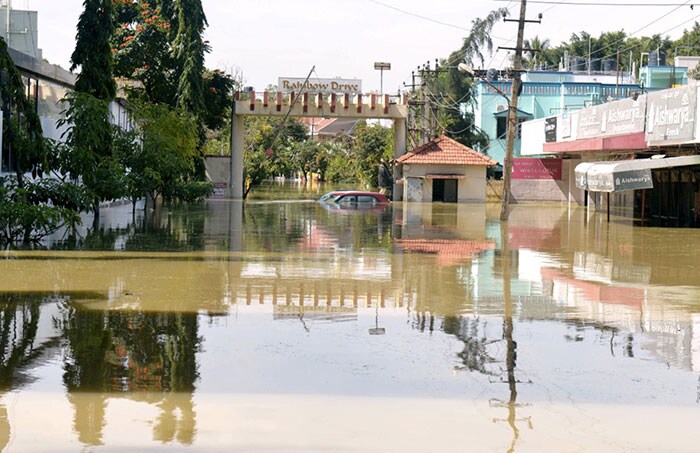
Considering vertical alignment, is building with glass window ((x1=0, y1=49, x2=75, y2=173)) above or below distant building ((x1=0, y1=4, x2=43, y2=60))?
below

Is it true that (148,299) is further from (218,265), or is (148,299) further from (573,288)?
(573,288)

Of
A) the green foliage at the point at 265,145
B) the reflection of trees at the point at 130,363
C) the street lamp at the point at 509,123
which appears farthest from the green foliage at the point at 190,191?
the reflection of trees at the point at 130,363

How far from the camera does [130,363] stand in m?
9.91

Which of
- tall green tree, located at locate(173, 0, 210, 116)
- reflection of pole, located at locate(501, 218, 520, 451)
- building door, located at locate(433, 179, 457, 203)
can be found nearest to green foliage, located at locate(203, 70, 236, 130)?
tall green tree, located at locate(173, 0, 210, 116)

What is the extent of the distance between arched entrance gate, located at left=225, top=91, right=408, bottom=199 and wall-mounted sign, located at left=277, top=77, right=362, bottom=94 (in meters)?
0.35

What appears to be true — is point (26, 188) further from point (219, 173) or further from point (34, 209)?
point (219, 173)

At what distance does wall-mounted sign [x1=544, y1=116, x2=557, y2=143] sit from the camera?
51.9 m

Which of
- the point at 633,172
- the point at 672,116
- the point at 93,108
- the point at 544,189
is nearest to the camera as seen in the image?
the point at 93,108

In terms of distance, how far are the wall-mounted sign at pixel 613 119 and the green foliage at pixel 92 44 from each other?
753 inches

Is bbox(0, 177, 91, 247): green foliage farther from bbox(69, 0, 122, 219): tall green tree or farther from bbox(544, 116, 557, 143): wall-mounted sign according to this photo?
bbox(544, 116, 557, 143): wall-mounted sign

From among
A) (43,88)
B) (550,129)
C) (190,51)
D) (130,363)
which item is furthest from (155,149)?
(130,363)

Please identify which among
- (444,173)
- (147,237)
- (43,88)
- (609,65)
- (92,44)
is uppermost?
(609,65)

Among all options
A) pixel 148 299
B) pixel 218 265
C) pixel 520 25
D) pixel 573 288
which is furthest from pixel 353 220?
pixel 148 299

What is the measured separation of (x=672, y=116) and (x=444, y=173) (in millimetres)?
27183
